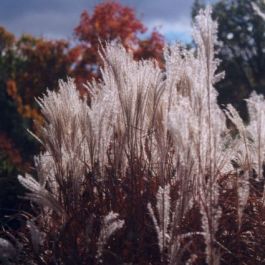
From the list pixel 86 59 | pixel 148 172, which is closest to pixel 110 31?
pixel 86 59

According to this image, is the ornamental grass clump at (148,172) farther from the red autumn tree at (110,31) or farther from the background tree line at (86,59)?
the red autumn tree at (110,31)

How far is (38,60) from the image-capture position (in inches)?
932

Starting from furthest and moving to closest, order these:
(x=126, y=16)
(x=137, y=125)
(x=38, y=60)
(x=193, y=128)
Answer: (x=38, y=60) → (x=126, y=16) → (x=137, y=125) → (x=193, y=128)

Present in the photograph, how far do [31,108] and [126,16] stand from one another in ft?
15.6

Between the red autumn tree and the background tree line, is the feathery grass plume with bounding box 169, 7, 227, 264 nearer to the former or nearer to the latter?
the background tree line

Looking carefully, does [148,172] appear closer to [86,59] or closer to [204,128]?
[204,128]

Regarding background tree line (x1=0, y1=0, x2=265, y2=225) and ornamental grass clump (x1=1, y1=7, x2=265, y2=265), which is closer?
ornamental grass clump (x1=1, y1=7, x2=265, y2=265)

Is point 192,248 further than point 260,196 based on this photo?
No

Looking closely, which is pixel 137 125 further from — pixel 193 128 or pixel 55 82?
pixel 55 82

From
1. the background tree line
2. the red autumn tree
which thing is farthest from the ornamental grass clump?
the red autumn tree

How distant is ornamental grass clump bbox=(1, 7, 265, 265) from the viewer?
95.7 inches

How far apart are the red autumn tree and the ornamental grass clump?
16.5 meters

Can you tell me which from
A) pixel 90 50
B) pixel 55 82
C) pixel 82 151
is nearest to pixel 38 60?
pixel 55 82

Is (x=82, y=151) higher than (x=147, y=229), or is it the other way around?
(x=82, y=151)
